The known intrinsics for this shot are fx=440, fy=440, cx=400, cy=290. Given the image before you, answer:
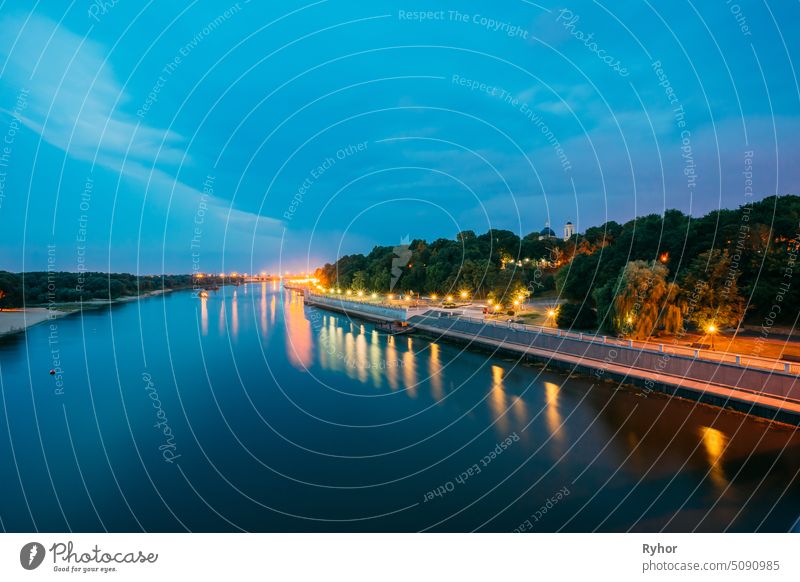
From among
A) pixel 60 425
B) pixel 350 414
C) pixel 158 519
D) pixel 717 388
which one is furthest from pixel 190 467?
pixel 717 388

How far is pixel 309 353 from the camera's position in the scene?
35.6 metres

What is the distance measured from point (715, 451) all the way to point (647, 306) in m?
11.3

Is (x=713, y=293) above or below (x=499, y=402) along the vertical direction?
above

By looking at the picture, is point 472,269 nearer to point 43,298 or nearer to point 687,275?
point 687,275

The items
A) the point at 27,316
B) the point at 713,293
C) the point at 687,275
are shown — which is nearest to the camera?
the point at 713,293

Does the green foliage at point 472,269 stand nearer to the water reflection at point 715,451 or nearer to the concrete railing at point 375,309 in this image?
the concrete railing at point 375,309

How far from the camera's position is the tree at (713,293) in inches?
858

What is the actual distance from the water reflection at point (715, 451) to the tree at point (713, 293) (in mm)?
7670

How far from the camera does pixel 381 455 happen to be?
50.6ft

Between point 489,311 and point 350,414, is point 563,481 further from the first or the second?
point 489,311

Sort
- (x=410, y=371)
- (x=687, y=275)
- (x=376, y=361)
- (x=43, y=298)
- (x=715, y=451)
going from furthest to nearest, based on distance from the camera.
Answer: (x=43, y=298) < (x=376, y=361) < (x=410, y=371) < (x=687, y=275) < (x=715, y=451)

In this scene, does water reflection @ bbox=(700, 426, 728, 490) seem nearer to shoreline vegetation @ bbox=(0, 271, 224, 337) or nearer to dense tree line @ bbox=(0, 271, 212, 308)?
shoreline vegetation @ bbox=(0, 271, 224, 337)

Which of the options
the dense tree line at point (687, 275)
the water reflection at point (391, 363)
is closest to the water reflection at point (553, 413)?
the dense tree line at point (687, 275)

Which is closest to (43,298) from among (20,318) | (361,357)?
(20,318)
